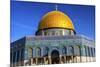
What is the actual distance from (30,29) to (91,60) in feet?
2.92

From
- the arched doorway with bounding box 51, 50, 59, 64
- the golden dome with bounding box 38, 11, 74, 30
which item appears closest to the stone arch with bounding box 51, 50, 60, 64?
the arched doorway with bounding box 51, 50, 59, 64

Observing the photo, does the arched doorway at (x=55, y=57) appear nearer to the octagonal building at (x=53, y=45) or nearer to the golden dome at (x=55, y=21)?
the octagonal building at (x=53, y=45)

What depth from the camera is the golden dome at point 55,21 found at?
10.5 feet

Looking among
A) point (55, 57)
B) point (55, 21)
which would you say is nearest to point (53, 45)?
point (55, 57)

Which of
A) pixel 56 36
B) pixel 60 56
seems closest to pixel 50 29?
pixel 56 36

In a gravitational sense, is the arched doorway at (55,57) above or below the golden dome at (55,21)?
below

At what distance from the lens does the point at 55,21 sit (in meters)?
3.24

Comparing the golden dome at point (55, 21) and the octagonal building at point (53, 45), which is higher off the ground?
the golden dome at point (55, 21)

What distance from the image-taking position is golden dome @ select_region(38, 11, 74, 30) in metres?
3.19

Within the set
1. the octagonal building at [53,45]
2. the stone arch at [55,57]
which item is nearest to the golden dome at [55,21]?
the octagonal building at [53,45]

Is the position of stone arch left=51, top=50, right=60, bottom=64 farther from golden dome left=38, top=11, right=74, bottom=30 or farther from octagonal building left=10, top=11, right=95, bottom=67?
golden dome left=38, top=11, right=74, bottom=30

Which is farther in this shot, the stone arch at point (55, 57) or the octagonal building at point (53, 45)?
the stone arch at point (55, 57)

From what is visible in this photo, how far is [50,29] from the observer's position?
322 centimetres
